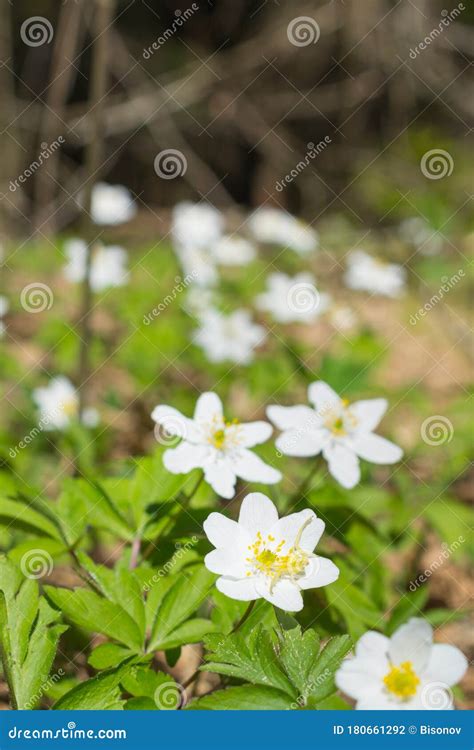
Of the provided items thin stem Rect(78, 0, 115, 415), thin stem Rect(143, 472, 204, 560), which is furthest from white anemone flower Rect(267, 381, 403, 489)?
thin stem Rect(78, 0, 115, 415)

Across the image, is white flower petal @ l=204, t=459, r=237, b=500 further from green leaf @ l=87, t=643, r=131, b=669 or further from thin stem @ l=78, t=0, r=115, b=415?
thin stem @ l=78, t=0, r=115, b=415

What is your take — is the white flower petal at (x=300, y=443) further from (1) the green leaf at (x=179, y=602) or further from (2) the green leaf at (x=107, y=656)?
(2) the green leaf at (x=107, y=656)

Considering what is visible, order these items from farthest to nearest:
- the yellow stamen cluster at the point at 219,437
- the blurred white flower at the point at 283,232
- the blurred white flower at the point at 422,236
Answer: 1. the blurred white flower at the point at 422,236
2. the blurred white flower at the point at 283,232
3. the yellow stamen cluster at the point at 219,437

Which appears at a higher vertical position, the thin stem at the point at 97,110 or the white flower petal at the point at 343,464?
the thin stem at the point at 97,110

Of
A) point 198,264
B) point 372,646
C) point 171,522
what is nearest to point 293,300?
point 198,264

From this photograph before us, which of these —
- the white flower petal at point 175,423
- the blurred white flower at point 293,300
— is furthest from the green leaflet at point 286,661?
the blurred white flower at point 293,300

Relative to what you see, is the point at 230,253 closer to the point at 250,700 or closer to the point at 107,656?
the point at 107,656

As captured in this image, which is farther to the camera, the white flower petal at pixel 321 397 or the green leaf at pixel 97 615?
the white flower petal at pixel 321 397

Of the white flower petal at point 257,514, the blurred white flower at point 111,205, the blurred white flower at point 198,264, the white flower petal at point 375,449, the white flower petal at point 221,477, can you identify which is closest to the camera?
the white flower petal at point 257,514
